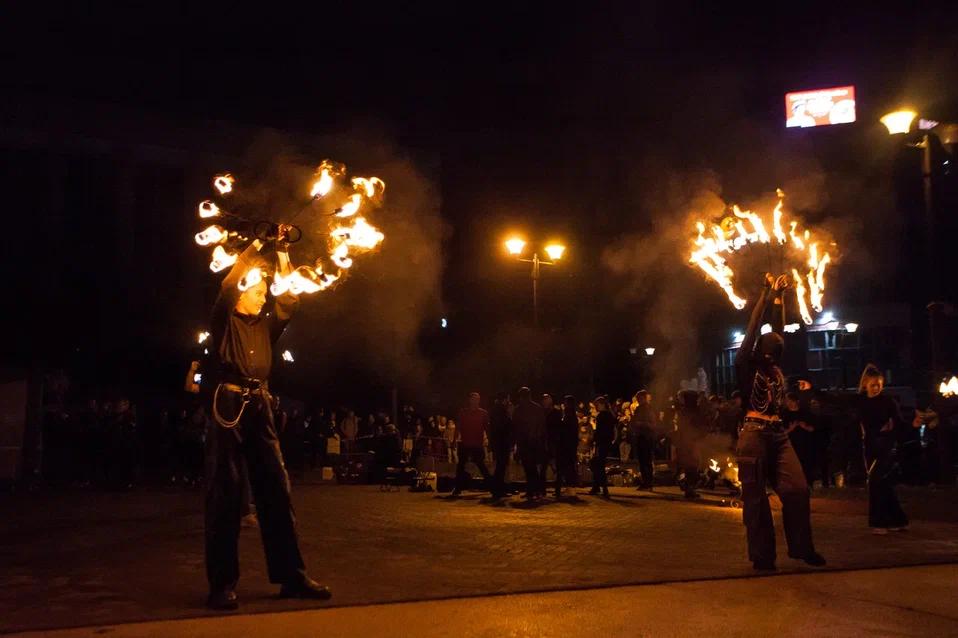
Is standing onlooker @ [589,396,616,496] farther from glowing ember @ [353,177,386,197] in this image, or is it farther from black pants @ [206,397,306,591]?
black pants @ [206,397,306,591]

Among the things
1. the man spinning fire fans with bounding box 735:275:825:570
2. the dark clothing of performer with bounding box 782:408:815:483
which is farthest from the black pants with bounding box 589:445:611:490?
the man spinning fire fans with bounding box 735:275:825:570

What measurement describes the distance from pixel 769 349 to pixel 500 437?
7.33 meters

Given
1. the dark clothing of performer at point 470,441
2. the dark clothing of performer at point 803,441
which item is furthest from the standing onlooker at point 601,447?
the dark clothing of performer at point 803,441

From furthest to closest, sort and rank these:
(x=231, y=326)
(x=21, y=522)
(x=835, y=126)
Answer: (x=835, y=126) → (x=21, y=522) → (x=231, y=326)

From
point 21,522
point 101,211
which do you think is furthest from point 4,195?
point 21,522

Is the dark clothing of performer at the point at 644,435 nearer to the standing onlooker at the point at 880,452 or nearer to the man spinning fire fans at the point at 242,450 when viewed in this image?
the standing onlooker at the point at 880,452

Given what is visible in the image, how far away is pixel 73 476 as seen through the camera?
1833cm

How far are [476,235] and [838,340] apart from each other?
2571cm

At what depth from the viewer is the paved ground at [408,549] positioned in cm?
634

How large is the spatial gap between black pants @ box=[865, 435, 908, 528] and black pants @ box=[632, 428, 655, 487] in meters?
6.19

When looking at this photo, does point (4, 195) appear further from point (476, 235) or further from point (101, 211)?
point (476, 235)

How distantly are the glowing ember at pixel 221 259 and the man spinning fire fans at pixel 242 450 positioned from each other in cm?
27

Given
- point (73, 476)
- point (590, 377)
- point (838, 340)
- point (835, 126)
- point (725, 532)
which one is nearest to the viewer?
point (725, 532)

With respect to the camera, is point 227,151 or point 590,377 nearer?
point 227,151
